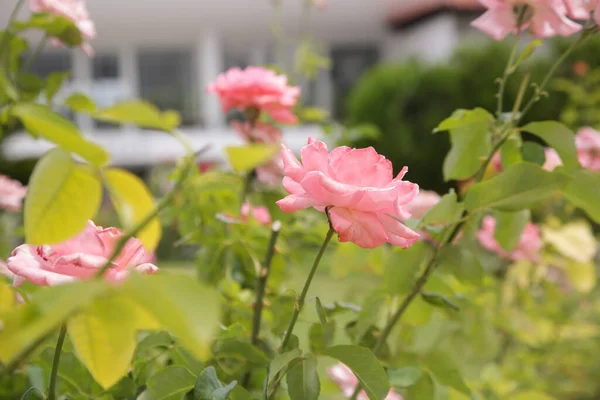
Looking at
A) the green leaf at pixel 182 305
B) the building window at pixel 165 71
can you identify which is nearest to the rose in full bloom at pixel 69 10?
the green leaf at pixel 182 305

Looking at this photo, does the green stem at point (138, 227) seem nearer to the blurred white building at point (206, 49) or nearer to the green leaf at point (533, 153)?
the green leaf at point (533, 153)

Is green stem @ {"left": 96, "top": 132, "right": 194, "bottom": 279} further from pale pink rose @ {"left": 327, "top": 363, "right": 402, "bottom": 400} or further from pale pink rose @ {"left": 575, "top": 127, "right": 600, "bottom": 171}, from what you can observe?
pale pink rose @ {"left": 575, "top": 127, "right": 600, "bottom": 171}

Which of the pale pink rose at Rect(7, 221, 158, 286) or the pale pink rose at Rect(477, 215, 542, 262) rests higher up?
the pale pink rose at Rect(7, 221, 158, 286)

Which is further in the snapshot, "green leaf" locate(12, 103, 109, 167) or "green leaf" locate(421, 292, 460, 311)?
"green leaf" locate(421, 292, 460, 311)

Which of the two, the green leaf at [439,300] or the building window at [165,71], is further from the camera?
the building window at [165,71]

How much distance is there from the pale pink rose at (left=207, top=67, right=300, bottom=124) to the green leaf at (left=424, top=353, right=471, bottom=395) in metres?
0.37

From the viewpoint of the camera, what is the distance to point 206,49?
338 inches

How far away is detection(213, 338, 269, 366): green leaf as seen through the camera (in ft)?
1.30

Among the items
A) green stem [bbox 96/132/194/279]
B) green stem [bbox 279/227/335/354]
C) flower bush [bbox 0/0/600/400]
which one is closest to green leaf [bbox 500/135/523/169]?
flower bush [bbox 0/0/600/400]

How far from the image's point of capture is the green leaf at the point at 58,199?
0.77ft

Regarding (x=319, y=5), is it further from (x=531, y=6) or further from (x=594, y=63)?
(x=594, y=63)

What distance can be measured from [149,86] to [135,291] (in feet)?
30.3

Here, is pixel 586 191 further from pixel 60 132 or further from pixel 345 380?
pixel 345 380

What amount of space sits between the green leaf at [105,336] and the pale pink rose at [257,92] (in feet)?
1.75
